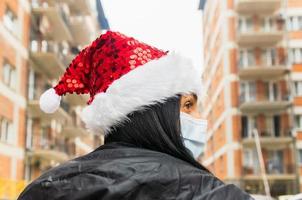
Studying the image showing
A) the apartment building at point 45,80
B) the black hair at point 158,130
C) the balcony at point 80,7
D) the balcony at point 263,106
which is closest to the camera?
the black hair at point 158,130

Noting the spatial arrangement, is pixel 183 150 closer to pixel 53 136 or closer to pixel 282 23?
pixel 53 136

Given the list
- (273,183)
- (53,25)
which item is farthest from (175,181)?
(273,183)

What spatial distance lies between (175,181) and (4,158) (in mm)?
18355

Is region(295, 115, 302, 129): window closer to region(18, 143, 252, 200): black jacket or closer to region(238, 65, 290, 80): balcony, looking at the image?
region(238, 65, 290, 80): balcony

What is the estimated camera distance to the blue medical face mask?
168cm

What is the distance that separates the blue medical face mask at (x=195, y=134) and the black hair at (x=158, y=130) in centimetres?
20

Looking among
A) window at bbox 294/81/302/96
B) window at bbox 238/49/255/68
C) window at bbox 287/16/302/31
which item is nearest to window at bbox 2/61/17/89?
window at bbox 238/49/255/68

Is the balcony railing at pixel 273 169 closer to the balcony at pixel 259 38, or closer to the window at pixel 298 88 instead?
the window at pixel 298 88

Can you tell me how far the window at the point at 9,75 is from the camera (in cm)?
1991

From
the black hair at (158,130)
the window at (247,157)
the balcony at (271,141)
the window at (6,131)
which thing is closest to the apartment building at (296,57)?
the balcony at (271,141)

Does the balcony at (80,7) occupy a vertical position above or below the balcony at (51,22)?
above

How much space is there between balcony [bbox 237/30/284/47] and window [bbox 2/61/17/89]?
39.2 ft

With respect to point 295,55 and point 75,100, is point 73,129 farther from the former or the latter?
point 295,55

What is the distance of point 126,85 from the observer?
157 cm
